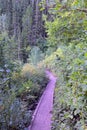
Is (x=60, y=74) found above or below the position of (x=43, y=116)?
above

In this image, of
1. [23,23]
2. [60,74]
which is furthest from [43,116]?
[23,23]

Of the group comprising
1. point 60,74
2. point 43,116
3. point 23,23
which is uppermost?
point 23,23

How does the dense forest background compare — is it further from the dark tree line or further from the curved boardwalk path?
the dark tree line

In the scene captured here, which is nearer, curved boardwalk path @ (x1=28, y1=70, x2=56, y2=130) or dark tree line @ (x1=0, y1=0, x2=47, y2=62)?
curved boardwalk path @ (x1=28, y1=70, x2=56, y2=130)

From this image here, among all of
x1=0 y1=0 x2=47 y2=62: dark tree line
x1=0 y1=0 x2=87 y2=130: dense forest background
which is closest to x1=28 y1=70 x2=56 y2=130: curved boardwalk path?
x1=0 y1=0 x2=87 y2=130: dense forest background

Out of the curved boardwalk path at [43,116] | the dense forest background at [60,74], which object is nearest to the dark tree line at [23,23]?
the dense forest background at [60,74]

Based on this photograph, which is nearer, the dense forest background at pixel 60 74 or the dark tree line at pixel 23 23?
the dense forest background at pixel 60 74

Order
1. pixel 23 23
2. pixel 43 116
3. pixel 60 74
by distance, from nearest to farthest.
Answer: pixel 60 74
pixel 43 116
pixel 23 23

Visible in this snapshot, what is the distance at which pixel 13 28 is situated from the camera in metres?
29.8

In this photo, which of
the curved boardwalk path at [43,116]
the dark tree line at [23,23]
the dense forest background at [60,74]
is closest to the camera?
the dense forest background at [60,74]

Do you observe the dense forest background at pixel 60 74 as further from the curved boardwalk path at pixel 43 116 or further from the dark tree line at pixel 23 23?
the dark tree line at pixel 23 23

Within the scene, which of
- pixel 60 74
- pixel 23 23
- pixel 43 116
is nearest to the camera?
pixel 60 74

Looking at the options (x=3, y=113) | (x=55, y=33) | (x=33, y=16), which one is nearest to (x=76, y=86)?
(x=3, y=113)

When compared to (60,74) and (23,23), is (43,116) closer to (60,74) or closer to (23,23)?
(60,74)
